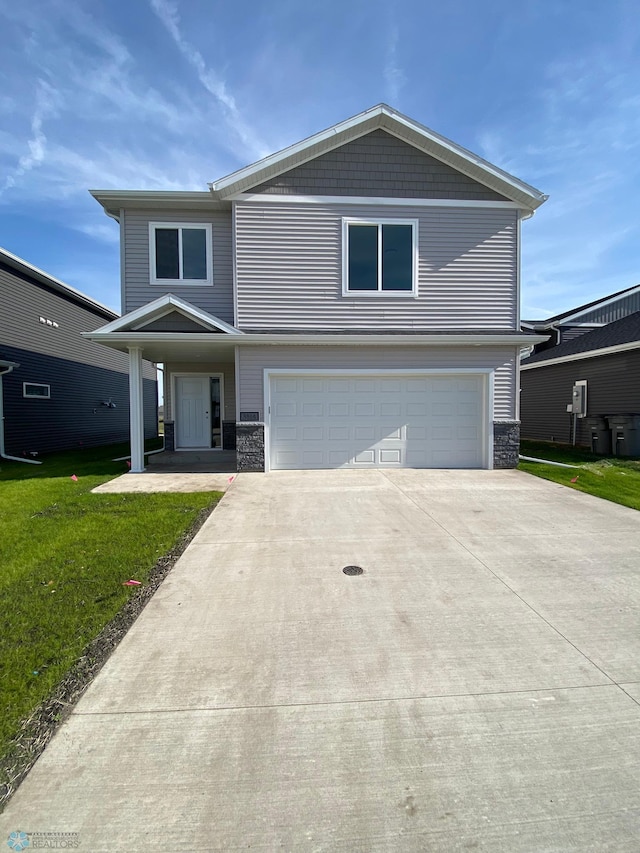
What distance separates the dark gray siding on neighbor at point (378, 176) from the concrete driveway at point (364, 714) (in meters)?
8.33

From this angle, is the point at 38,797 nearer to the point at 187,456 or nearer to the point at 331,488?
the point at 331,488

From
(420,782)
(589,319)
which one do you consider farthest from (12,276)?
(589,319)

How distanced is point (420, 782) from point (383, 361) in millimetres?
8097

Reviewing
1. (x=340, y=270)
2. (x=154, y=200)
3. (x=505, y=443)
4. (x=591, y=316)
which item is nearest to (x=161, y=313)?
(x=154, y=200)

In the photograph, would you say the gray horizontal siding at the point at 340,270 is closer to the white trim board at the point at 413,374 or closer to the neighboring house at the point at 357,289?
the neighboring house at the point at 357,289

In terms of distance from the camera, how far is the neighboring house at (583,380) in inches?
497

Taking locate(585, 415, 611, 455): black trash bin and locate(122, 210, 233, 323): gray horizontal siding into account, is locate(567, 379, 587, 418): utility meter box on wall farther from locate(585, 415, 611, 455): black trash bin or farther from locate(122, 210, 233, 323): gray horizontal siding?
locate(122, 210, 233, 323): gray horizontal siding

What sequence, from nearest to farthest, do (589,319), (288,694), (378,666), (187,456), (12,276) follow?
1. (288,694)
2. (378,666)
3. (187,456)
4. (12,276)
5. (589,319)

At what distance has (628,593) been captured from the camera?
3576mm

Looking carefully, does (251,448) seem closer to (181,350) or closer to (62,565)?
(181,350)

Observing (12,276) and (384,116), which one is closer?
(384,116)

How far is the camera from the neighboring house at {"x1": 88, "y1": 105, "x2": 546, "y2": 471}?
9.14m

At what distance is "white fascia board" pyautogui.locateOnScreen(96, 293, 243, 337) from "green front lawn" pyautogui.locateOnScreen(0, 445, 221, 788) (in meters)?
3.29

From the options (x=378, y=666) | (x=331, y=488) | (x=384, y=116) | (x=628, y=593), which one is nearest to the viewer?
(x=378, y=666)
